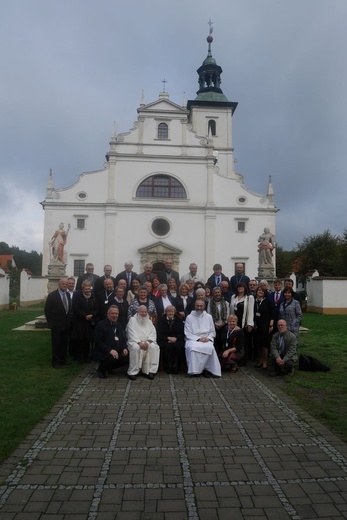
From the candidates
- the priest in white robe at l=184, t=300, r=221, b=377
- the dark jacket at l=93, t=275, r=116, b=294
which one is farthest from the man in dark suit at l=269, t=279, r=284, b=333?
the dark jacket at l=93, t=275, r=116, b=294

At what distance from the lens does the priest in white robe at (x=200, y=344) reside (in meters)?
8.15

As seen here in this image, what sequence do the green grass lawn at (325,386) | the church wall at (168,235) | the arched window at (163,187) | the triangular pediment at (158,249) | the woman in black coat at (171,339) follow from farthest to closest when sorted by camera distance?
the arched window at (163,187) < the church wall at (168,235) < the triangular pediment at (158,249) < the woman in black coat at (171,339) < the green grass lawn at (325,386)

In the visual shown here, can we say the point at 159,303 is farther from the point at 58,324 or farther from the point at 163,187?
the point at 163,187

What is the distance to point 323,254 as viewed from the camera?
1490 inches

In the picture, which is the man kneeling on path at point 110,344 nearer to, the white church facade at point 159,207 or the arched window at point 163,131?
the white church facade at point 159,207

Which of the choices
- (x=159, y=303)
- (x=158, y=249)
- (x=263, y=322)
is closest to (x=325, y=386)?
(x=263, y=322)

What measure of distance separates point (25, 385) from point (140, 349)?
2.05m

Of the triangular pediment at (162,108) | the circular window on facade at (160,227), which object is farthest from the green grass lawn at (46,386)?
the triangular pediment at (162,108)

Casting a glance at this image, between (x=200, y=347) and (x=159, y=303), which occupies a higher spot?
(x=159, y=303)

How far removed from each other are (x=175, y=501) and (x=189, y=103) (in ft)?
130

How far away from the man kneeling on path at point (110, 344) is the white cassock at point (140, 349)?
169 mm

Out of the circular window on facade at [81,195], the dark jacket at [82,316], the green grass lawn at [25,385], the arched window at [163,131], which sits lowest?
the green grass lawn at [25,385]

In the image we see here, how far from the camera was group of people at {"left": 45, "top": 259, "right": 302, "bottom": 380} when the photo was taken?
8.12 meters

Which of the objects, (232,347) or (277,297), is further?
(277,297)
